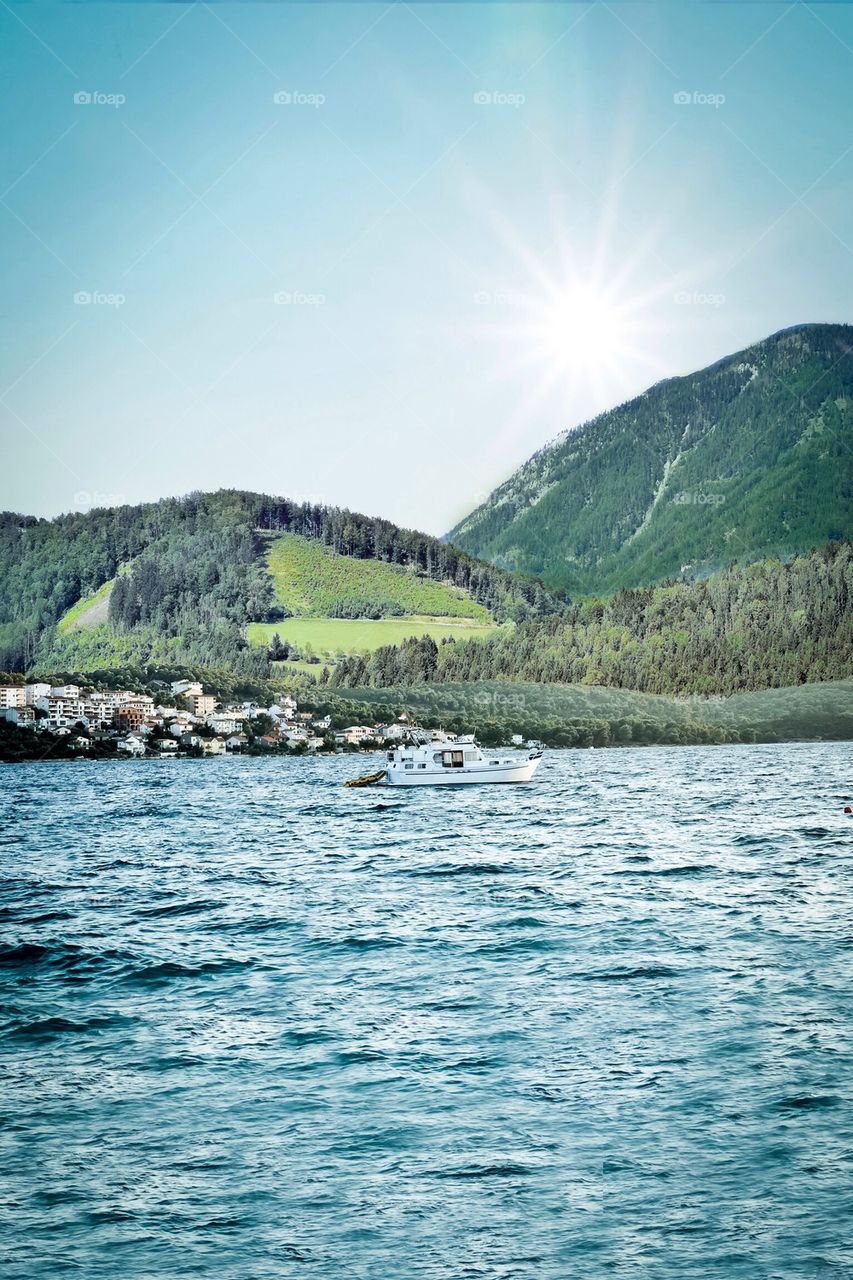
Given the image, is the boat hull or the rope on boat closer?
the boat hull

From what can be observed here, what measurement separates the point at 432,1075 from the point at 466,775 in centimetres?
8429

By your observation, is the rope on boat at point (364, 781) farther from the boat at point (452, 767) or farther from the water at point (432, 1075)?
the water at point (432, 1075)

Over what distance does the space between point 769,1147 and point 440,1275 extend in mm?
4929

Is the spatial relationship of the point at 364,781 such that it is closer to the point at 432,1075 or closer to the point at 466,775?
the point at 466,775

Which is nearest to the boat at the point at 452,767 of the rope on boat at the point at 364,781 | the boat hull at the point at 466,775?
the boat hull at the point at 466,775

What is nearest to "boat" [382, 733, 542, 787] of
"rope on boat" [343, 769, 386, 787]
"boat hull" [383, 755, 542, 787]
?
"boat hull" [383, 755, 542, 787]

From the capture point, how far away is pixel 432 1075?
57.4 feet

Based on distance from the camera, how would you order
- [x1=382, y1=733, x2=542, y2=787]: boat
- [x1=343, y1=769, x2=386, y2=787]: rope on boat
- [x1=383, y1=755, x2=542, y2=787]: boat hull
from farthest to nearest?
[x1=343, y1=769, x2=386, y2=787]: rope on boat
[x1=382, y1=733, x2=542, y2=787]: boat
[x1=383, y1=755, x2=542, y2=787]: boat hull

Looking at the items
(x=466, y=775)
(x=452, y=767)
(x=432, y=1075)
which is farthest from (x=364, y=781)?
(x=432, y=1075)

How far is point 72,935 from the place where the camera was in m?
30.9

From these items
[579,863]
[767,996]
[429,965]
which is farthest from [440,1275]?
[579,863]

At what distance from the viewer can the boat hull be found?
331 feet

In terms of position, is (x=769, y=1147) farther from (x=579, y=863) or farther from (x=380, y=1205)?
(x=579, y=863)

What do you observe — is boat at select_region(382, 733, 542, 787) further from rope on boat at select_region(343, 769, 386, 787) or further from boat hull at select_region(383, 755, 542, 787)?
rope on boat at select_region(343, 769, 386, 787)
